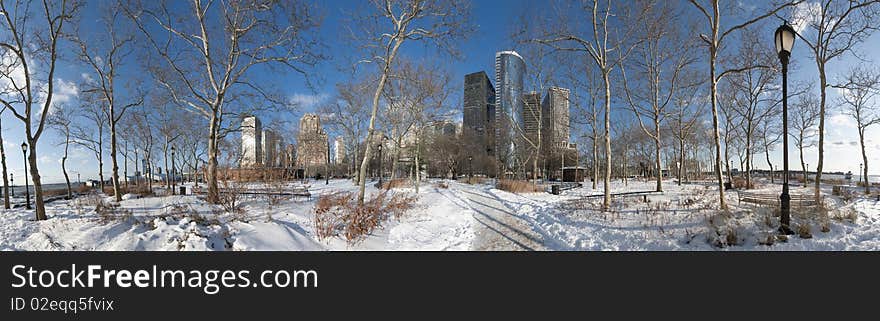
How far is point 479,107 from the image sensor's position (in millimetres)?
39781

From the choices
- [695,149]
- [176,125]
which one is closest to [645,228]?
[176,125]

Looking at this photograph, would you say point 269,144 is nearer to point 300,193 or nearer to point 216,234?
point 300,193

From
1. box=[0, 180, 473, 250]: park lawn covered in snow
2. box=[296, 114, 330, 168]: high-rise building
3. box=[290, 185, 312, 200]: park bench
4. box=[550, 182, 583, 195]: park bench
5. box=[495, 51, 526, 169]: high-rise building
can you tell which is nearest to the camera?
box=[0, 180, 473, 250]: park lawn covered in snow

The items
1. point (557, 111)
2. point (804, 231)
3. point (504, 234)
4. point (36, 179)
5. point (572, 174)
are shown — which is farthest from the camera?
point (572, 174)

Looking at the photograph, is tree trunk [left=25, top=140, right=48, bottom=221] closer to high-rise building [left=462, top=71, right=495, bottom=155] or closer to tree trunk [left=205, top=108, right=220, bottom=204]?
tree trunk [left=205, top=108, right=220, bottom=204]

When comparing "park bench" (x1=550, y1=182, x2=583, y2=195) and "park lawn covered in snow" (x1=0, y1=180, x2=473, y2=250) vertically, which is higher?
"park lawn covered in snow" (x1=0, y1=180, x2=473, y2=250)

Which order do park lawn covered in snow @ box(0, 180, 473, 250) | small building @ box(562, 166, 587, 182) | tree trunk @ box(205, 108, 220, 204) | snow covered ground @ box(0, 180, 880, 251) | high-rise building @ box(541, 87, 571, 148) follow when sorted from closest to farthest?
park lawn covered in snow @ box(0, 180, 473, 250)
snow covered ground @ box(0, 180, 880, 251)
tree trunk @ box(205, 108, 220, 204)
high-rise building @ box(541, 87, 571, 148)
small building @ box(562, 166, 587, 182)

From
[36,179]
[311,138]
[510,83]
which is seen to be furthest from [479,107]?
[36,179]

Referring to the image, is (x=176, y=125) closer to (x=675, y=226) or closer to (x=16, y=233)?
(x=16, y=233)

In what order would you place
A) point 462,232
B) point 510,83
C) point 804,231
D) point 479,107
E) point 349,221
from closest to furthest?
point 804,231
point 349,221
point 462,232
point 510,83
point 479,107

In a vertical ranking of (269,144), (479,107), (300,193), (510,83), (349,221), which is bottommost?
(349,221)

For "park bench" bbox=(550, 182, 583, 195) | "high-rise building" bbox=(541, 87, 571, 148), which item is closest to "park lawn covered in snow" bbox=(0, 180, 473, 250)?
"park bench" bbox=(550, 182, 583, 195)

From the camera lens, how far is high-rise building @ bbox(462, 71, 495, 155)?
37094mm
